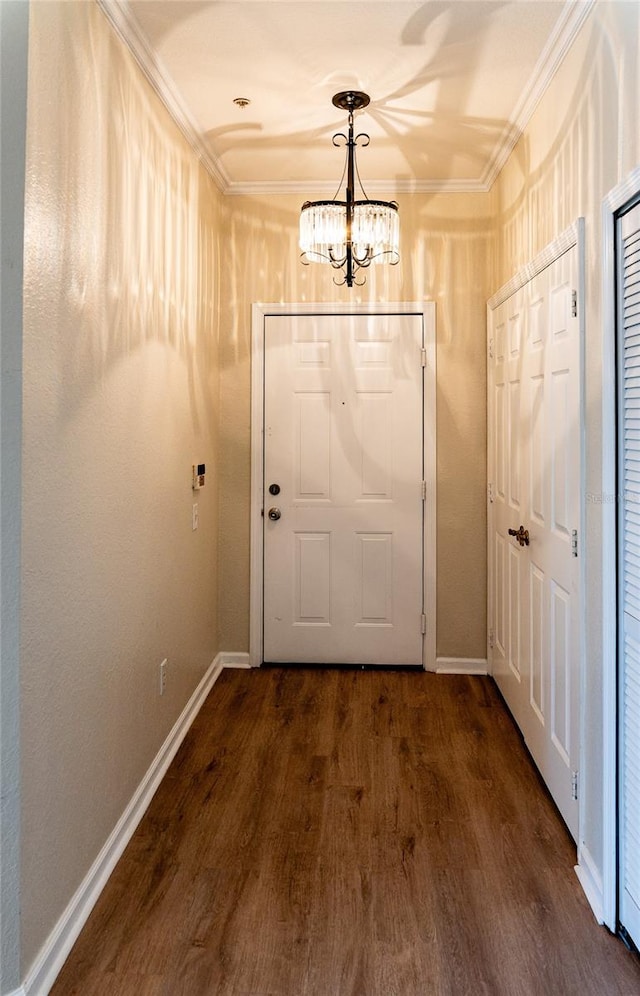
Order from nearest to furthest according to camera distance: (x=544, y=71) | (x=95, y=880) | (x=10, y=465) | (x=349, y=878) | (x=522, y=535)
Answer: (x=10, y=465) < (x=95, y=880) < (x=349, y=878) < (x=544, y=71) < (x=522, y=535)

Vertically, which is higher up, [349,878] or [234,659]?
[234,659]

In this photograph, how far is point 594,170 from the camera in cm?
198

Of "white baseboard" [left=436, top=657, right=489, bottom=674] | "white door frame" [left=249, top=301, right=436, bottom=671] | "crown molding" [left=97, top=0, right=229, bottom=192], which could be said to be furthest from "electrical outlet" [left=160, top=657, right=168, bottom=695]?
"crown molding" [left=97, top=0, right=229, bottom=192]

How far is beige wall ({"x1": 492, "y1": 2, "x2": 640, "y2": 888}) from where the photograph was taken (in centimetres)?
177

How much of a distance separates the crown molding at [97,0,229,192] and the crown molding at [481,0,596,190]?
1.34 metres

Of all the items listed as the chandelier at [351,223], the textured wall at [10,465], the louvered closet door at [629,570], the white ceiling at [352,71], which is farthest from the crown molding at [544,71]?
the textured wall at [10,465]

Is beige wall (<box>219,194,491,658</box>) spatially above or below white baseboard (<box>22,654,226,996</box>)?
above

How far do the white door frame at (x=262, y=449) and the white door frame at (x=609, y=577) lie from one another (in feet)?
6.18

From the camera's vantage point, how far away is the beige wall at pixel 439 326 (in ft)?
12.2

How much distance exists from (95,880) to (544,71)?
9.94ft

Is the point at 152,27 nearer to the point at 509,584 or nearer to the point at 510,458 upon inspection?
the point at 510,458

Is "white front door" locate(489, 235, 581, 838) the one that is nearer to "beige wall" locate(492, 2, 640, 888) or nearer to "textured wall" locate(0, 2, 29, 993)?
"beige wall" locate(492, 2, 640, 888)

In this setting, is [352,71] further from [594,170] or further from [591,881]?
[591,881]

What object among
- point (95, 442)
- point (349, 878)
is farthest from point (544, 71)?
point (349, 878)
